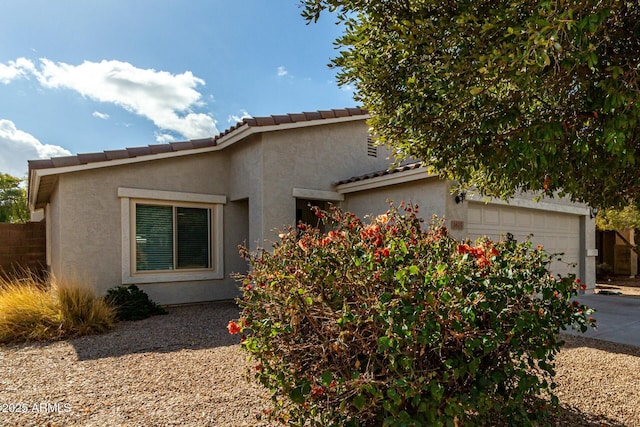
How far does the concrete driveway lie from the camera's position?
7083 millimetres

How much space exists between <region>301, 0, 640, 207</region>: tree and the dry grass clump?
6.57 metres

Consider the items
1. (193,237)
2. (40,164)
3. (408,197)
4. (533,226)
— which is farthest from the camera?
(533,226)

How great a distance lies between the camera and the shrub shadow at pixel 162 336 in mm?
6211

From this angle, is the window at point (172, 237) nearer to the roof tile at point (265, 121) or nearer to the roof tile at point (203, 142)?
the roof tile at point (203, 142)

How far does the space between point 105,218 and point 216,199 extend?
269 centimetres

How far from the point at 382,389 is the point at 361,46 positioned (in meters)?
2.97

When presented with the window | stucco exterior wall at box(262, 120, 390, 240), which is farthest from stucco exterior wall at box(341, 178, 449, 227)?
the window

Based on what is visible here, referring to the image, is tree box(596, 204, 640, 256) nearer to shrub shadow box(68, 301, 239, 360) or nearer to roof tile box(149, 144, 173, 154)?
shrub shadow box(68, 301, 239, 360)

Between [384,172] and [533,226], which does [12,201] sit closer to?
[384,172]

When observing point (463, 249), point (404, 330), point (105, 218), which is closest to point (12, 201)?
point (105, 218)

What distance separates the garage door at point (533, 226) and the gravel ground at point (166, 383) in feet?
10.6

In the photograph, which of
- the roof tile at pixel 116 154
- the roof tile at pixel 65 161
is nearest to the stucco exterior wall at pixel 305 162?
the roof tile at pixel 116 154

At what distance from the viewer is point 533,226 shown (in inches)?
425

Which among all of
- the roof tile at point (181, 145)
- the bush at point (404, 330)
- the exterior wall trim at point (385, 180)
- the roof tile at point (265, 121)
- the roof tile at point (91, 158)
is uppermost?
the roof tile at point (265, 121)
